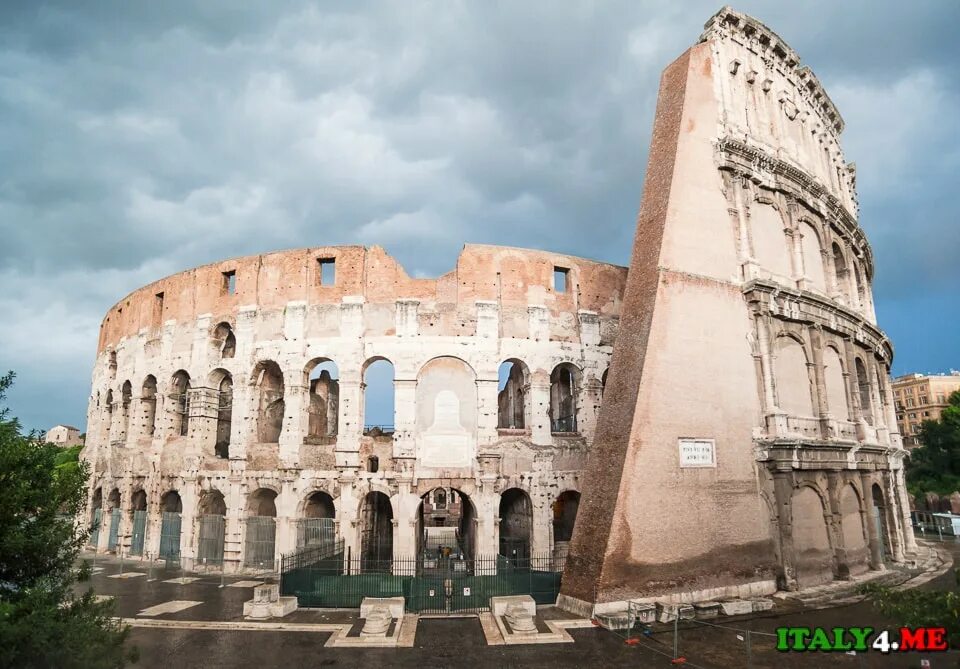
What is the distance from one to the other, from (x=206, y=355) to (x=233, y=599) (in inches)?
423

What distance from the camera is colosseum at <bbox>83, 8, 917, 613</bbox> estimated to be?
1526 centimetres

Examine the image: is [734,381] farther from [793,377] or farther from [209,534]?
[209,534]

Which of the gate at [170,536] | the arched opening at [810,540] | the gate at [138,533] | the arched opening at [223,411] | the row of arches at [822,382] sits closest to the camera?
the arched opening at [810,540]

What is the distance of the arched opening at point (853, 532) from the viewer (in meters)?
18.4

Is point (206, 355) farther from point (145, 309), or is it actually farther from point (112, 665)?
point (112, 665)

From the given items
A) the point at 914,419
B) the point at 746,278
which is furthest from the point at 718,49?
the point at 914,419

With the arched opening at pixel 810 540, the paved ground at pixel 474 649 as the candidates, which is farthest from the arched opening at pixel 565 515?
the paved ground at pixel 474 649

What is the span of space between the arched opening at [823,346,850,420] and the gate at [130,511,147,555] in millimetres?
27286

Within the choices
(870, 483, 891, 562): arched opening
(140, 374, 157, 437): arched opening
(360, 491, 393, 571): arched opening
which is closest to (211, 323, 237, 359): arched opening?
(140, 374, 157, 437): arched opening

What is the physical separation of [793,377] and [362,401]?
15002mm

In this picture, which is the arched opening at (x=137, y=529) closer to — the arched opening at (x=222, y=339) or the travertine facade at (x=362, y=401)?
the travertine facade at (x=362, y=401)


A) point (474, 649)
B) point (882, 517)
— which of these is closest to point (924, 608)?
point (474, 649)

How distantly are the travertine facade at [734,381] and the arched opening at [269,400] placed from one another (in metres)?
14.1

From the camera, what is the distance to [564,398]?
84.3 feet
